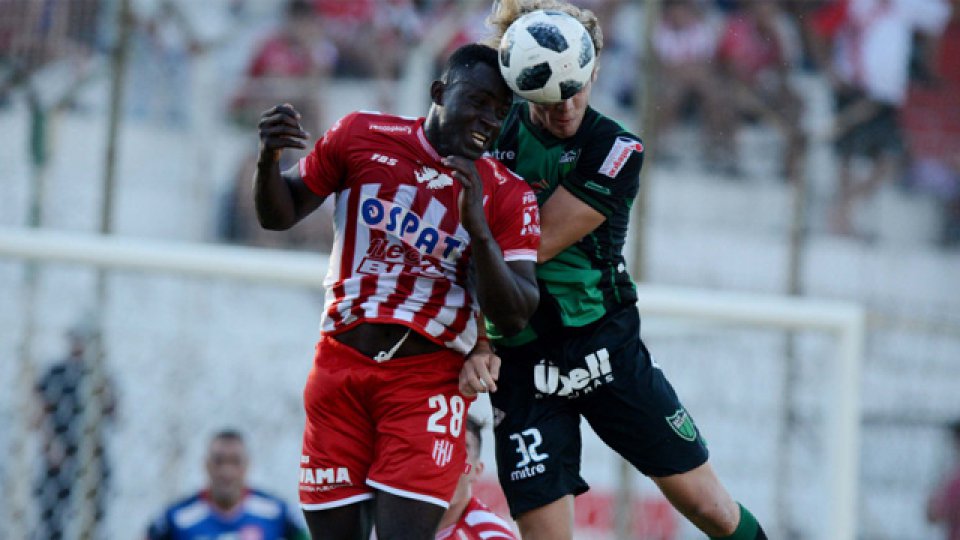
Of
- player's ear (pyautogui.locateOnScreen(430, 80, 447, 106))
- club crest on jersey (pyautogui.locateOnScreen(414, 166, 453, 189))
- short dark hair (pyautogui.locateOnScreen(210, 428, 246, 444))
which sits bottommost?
short dark hair (pyautogui.locateOnScreen(210, 428, 246, 444))

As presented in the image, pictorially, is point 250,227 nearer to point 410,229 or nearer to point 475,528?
point 475,528

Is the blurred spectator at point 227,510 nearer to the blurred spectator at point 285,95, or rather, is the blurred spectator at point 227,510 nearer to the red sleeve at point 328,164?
the blurred spectator at point 285,95

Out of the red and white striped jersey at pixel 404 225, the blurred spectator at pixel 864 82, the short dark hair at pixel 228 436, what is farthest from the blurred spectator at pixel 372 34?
the red and white striped jersey at pixel 404 225

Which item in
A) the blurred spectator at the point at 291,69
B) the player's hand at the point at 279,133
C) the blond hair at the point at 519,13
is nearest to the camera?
the player's hand at the point at 279,133

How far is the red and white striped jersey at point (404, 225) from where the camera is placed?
171 inches

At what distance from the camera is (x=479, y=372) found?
434 centimetres

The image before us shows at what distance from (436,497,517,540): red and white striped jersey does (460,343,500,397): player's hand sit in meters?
0.97

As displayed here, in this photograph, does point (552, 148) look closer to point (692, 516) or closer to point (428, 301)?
point (428, 301)

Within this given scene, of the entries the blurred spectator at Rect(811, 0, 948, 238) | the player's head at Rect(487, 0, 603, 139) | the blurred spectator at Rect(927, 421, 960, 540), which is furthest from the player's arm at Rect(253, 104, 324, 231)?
the blurred spectator at Rect(927, 421, 960, 540)

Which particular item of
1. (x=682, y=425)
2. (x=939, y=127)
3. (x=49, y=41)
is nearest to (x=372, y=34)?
(x=49, y=41)

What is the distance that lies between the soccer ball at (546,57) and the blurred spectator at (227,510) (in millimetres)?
4112

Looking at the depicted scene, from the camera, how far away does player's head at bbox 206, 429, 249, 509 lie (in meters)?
7.85

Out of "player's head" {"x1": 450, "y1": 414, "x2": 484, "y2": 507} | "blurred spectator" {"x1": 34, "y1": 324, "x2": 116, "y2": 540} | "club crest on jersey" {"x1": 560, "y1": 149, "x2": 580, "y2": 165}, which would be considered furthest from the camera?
"blurred spectator" {"x1": 34, "y1": 324, "x2": 116, "y2": 540}

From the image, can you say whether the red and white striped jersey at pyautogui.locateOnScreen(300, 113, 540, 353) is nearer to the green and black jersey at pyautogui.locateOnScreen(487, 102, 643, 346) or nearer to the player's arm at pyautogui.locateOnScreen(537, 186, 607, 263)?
the player's arm at pyautogui.locateOnScreen(537, 186, 607, 263)
